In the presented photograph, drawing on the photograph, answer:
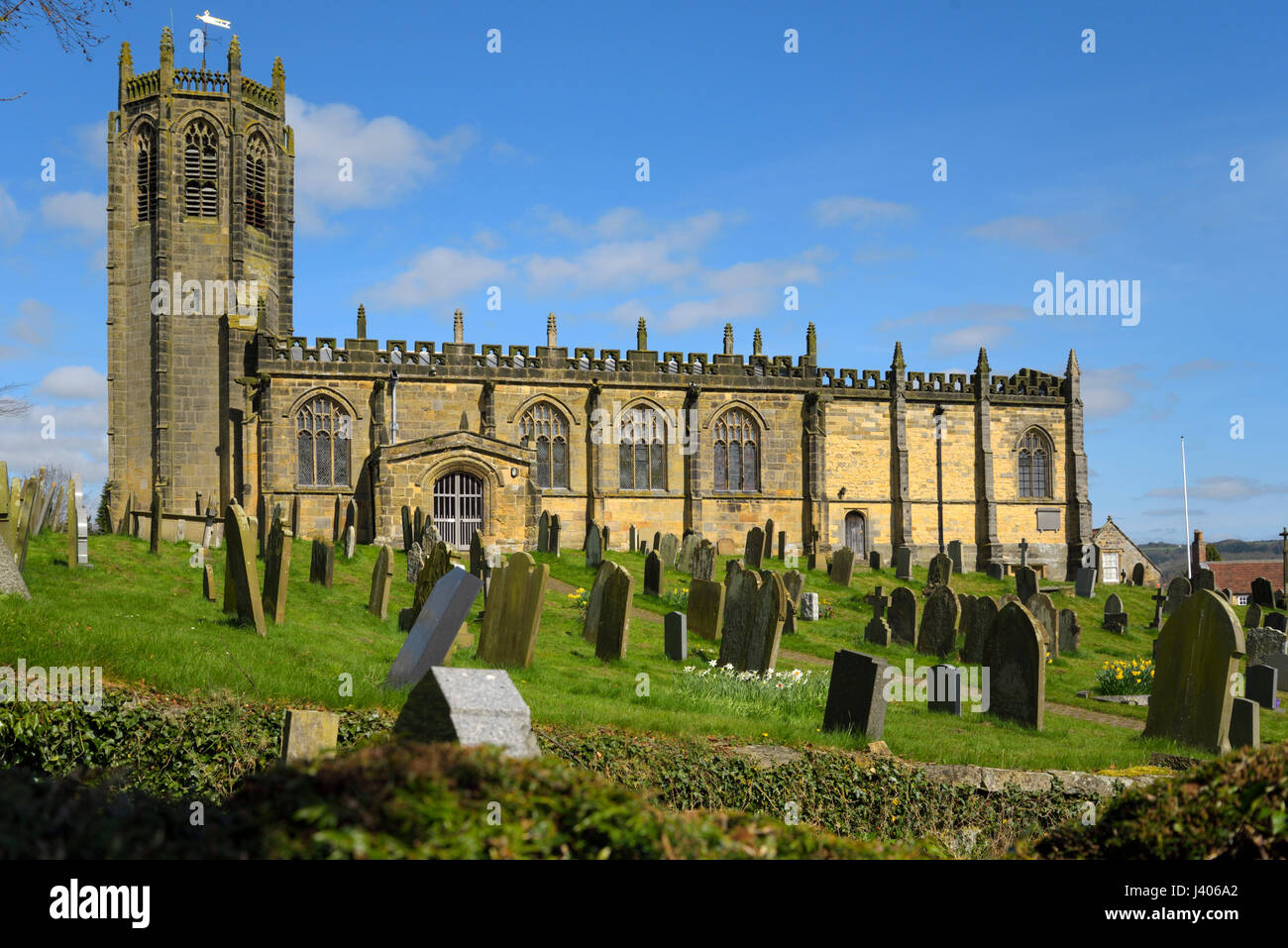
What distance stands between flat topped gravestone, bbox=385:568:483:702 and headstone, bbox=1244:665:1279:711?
33.0 feet

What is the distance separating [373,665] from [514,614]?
6.03ft

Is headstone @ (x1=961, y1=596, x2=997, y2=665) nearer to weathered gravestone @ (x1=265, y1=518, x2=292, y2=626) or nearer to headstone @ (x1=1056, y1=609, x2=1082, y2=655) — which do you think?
headstone @ (x1=1056, y1=609, x2=1082, y2=655)

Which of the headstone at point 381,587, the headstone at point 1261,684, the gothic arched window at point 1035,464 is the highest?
the gothic arched window at point 1035,464

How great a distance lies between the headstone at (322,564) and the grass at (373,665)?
0.44 m

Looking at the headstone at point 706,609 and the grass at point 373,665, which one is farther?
the headstone at point 706,609

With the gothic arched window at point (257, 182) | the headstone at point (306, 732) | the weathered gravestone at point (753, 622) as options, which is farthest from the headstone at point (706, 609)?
the gothic arched window at point (257, 182)

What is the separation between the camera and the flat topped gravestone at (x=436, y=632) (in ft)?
30.3

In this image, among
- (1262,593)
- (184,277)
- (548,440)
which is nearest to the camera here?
(1262,593)

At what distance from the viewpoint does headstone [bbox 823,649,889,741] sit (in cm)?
916

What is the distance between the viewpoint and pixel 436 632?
9.25 metres

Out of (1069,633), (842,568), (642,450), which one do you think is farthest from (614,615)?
(642,450)

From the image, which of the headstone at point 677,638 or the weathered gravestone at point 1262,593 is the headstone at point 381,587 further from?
the weathered gravestone at point 1262,593

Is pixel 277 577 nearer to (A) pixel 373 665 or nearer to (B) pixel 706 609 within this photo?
(A) pixel 373 665
